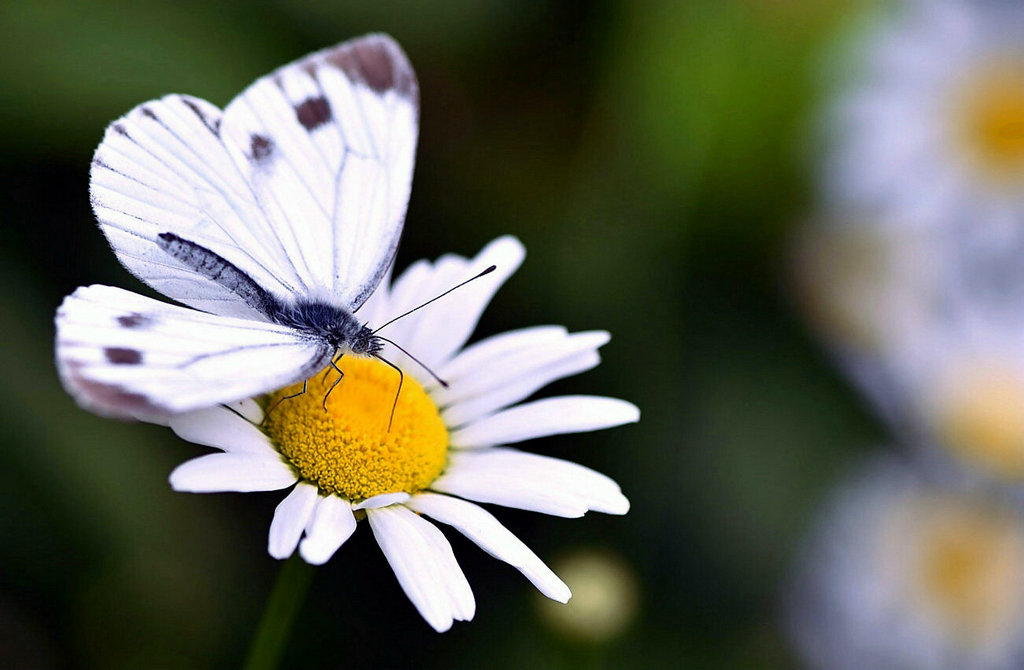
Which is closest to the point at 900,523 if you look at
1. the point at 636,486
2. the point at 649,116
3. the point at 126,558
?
the point at 636,486

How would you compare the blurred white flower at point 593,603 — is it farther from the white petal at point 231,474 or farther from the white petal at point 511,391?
the white petal at point 231,474

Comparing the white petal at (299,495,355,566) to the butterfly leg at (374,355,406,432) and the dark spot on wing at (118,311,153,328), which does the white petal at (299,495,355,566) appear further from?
the dark spot on wing at (118,311,153,328)

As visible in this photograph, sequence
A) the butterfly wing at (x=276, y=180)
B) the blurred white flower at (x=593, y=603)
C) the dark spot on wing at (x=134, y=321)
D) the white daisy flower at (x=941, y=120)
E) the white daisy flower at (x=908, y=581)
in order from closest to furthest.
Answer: the dark spot on wing at (x=134, y=321)
the butterfly wing at (x=276, y=180)
the blurred white flower at (x=593, y=603)
the white daisy flower at (x=908, y=581)
the white daisy flower at (x=941, y=120)

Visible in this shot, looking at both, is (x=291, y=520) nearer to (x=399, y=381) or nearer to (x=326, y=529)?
(x=326, y=529)


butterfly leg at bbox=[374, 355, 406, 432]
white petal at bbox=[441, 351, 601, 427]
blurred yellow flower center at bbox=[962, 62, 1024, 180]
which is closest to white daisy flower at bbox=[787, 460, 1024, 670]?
blurred yellow flower center at bbox=[962, 62, 1024, 180]

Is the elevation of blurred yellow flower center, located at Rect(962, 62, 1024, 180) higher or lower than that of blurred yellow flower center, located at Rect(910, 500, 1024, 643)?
higher

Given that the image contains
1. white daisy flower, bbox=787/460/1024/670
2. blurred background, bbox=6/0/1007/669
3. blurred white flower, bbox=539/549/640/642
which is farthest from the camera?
white daisy flower, bbox=787/460/1024/670

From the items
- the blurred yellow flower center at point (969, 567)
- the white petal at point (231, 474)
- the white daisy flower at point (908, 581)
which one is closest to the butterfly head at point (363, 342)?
the white petal at point (231, 474)
